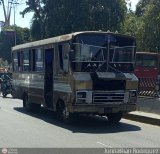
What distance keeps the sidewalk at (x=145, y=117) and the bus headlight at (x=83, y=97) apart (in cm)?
241

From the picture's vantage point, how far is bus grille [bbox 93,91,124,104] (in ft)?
45.9

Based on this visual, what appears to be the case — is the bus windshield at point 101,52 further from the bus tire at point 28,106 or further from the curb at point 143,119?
the bus tire at point 28,106

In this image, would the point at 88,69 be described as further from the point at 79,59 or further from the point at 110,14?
the point at 110,14

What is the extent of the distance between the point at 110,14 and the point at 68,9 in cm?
411

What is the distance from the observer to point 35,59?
17.9 m

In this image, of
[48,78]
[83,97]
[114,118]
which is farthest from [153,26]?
[83,97]

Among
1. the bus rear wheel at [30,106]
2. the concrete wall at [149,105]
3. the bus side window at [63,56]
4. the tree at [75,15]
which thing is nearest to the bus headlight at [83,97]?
the bus side window at [63,56]

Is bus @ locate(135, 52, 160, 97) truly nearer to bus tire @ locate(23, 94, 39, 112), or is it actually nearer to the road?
bus tire @ locate(23, 94, 39, 112)

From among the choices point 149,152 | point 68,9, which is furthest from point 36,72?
point 68,9

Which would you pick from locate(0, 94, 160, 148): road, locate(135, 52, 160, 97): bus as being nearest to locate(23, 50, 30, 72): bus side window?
locate(0, 94, 160, 148): road

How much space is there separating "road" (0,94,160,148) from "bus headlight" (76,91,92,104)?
34.2 inches

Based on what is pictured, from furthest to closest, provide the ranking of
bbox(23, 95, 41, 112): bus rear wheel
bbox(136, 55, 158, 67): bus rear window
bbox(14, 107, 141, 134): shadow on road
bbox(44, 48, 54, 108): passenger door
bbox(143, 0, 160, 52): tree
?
bbox(143, 0, 160, 52): tree
bbox(136, 55, 158, 67): bus rear window
bbox(23, 95, 41, 112): bus rear wheel
bbox(44, 48, 54, 108): passenger door
bbox(14, 107, 141, 134): shadow on road

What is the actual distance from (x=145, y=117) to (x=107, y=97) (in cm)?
198

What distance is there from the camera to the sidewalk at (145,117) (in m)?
14.7
